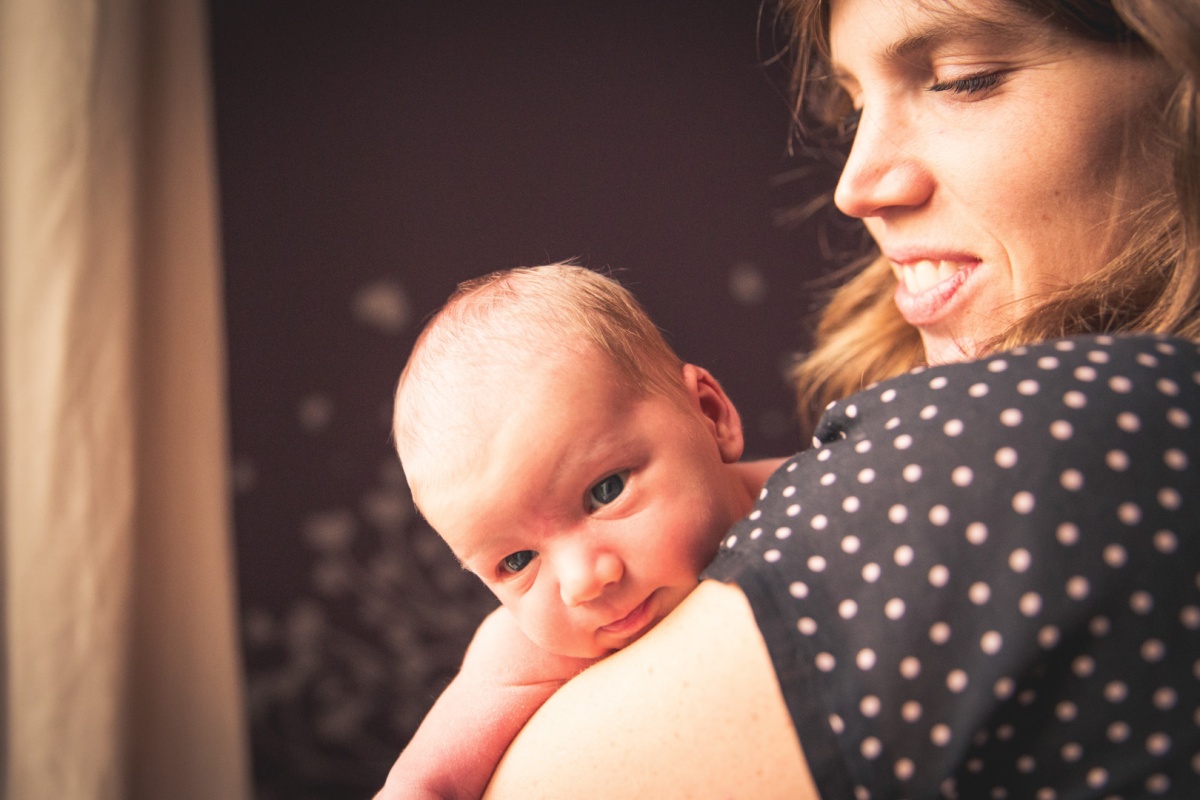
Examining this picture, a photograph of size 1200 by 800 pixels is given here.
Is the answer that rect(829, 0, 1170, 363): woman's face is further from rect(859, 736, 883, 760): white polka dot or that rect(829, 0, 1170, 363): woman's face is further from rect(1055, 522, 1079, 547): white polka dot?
rect(859, 736, 883, 760): white polka dot

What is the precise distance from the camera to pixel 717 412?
0.99m

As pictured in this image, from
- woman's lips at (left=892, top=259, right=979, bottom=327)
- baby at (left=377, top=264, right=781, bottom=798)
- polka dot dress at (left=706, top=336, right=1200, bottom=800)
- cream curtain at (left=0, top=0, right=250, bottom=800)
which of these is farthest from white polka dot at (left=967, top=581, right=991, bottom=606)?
cream curtain at (left=0, top=0, right=250, bottom=800)

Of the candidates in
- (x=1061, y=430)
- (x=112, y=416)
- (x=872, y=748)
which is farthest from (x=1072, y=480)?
(x=112, y=416)

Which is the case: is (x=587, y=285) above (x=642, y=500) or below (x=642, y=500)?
above

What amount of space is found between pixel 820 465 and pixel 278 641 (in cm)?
179

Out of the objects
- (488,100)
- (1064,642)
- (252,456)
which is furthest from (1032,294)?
(252,456)

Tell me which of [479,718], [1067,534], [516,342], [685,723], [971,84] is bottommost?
[479,718]

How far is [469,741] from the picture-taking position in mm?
870

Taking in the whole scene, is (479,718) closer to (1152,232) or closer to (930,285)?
(930,285)

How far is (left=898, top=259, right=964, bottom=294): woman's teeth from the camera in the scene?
1.01 metres

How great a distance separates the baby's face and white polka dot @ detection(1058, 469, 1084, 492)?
35 cm

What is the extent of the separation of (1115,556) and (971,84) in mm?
594

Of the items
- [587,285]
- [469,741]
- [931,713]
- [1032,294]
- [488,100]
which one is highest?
[488,100]

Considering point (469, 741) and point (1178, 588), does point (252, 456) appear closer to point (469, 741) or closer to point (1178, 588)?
point (469, 741)
